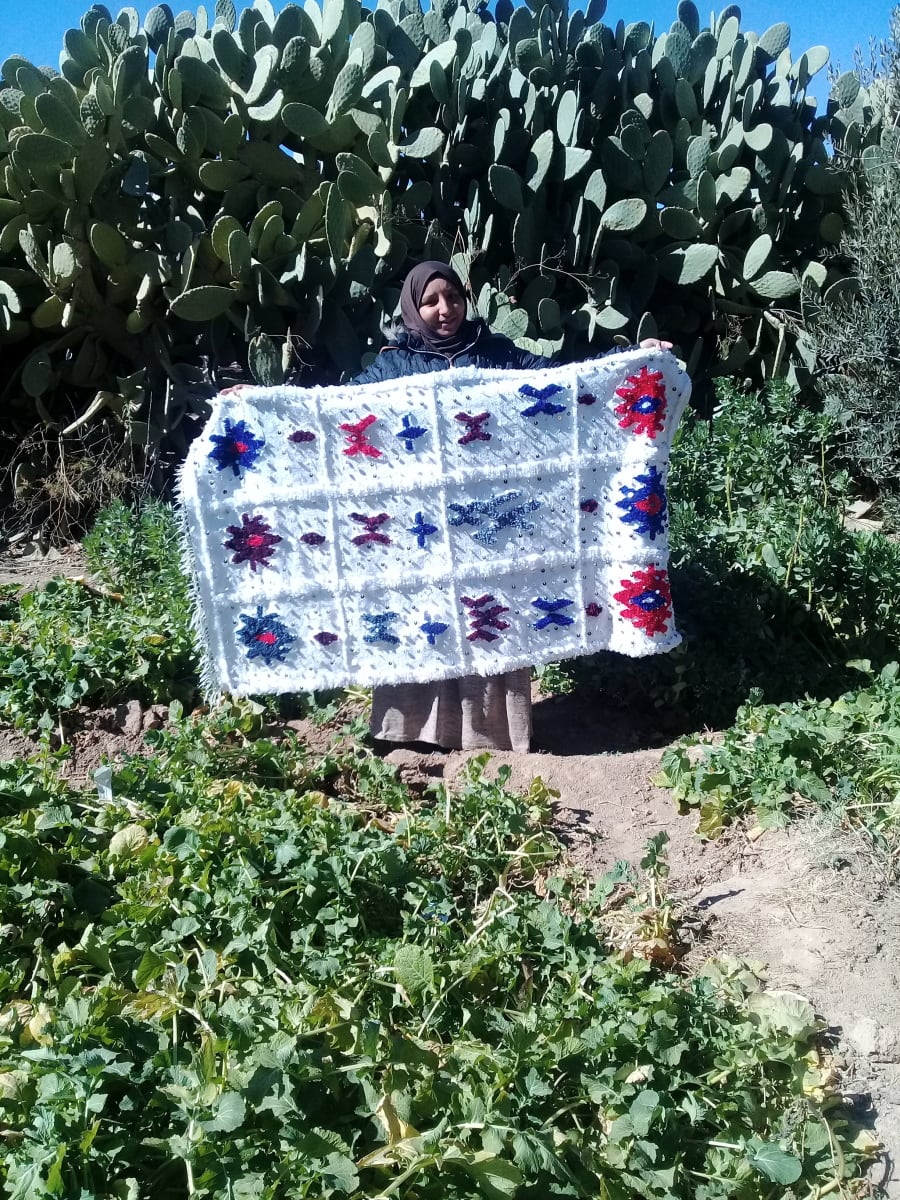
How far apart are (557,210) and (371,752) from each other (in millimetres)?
3263

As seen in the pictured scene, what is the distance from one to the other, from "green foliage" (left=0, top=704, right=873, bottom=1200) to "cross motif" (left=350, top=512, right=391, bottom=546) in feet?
2.87

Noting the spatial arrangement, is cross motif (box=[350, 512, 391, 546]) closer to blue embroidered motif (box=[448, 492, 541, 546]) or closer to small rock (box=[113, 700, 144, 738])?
blue embroidered motif (box=[448, 492, 541, 546])

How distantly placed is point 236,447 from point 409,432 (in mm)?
528

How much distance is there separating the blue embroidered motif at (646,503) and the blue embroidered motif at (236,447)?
116 centimetres

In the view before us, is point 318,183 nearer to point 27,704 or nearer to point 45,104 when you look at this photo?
point 45,104

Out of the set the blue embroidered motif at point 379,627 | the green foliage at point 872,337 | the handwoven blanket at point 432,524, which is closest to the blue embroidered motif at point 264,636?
the handwoven blanket at point 432,524

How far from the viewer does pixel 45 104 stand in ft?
16.6

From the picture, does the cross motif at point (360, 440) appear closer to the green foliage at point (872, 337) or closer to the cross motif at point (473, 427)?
the cross motif at point (473, 427)

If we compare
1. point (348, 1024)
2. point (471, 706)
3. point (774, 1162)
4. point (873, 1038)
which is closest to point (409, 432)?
point (471, 706)

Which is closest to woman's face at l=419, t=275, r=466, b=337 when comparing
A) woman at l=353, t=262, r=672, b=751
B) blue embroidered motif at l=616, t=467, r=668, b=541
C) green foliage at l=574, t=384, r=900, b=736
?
woman at l=353, t=262, r=672, b=751

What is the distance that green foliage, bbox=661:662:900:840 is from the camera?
317cm

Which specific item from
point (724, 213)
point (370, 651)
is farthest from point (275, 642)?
point (724, 213)

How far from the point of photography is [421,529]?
11.8 feet

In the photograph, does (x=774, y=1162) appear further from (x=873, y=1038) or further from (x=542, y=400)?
(x=542, y=400)
